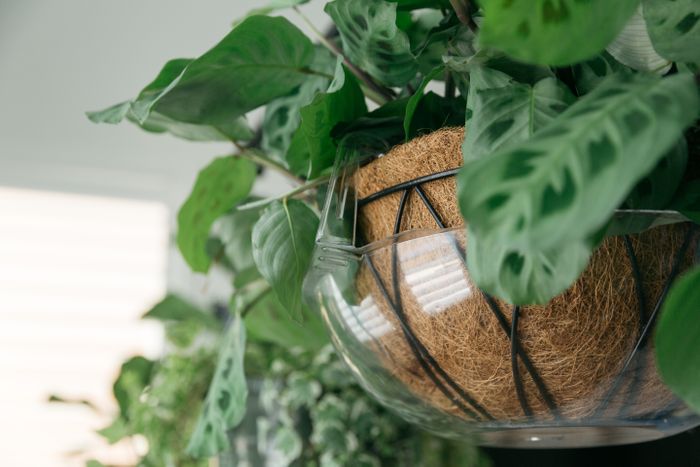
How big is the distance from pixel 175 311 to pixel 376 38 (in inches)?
24.4

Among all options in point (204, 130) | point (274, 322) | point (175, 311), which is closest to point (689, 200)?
point (204, 130)

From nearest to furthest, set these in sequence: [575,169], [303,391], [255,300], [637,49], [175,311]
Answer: [575,169], [637,49], [255,300], [303,391], [175,311]

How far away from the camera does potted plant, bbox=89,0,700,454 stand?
0.20 meters

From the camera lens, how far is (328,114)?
40 centimetres

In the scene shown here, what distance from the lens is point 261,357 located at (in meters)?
0.90

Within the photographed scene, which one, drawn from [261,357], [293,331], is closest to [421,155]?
[293,331]

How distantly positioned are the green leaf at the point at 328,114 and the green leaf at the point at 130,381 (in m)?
0.56

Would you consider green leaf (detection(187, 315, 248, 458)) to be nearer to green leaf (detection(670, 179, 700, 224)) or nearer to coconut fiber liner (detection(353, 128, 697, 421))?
coconut fiber liner (detection(353, 128, 697, 421))

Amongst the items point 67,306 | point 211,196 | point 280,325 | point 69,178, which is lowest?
point 67,306

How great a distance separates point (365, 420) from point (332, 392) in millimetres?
53

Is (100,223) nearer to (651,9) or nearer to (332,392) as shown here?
(332,392)

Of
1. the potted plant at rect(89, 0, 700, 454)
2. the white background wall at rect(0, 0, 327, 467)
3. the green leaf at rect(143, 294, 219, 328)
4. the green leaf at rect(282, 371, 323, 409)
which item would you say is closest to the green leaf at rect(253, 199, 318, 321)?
the potted plant at rect(89, 0, 700, 454)

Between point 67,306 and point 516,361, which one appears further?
point 67,306

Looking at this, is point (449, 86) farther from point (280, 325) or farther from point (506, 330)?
point (280, 325)
